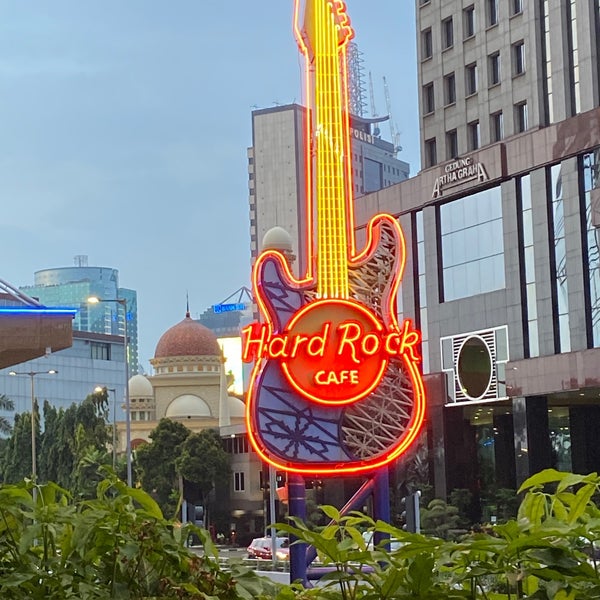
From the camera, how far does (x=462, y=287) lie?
5706 centimetres

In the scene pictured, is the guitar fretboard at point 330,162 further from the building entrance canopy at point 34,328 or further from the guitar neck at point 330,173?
the building entrance canopy at point 34,328

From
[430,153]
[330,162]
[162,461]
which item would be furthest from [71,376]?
[330,162]

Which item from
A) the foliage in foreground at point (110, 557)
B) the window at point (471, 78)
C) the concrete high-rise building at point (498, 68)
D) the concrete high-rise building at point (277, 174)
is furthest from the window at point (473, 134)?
the concrete high-rise building at point (277, 174)

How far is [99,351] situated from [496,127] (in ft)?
358

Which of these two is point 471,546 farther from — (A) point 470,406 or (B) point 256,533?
(B) point 256,533

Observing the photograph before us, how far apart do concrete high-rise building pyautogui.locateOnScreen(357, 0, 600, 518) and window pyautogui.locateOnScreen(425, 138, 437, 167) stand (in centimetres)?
8

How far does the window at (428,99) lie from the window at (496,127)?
4.31 meters

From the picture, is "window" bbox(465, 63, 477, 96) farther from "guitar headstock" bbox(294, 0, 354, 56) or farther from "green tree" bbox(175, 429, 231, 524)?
"green tree" bbox(175, 429, 231, 524)

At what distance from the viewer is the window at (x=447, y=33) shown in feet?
193

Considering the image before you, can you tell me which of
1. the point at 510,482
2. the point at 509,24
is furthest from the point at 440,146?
the point at 510,482

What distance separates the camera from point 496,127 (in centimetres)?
5569

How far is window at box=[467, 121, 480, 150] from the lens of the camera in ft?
186

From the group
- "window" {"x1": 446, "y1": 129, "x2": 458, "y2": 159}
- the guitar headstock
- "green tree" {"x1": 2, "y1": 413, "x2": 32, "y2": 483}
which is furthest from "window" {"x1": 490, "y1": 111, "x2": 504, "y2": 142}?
"green tree" {"x1": 2, "y1": 413, "x2": 32, "y2": 483}

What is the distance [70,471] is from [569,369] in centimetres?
3995
